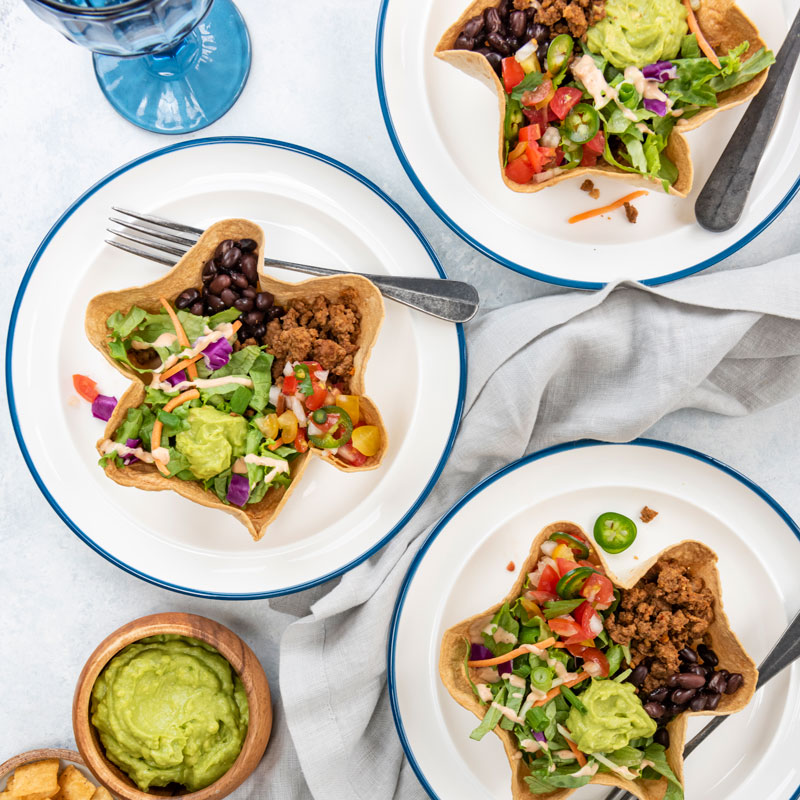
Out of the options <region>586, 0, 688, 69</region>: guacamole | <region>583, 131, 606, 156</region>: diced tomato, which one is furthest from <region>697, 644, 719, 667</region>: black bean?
<region>586, 0, 688, 69</region>: guacamole

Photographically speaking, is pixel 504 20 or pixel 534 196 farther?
pixel 534 196

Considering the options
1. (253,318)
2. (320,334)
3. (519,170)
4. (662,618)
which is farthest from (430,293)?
(662,618)

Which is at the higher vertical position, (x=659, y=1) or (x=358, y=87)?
(x=659, y=1)

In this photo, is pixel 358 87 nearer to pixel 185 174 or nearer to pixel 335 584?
pixel 185 174

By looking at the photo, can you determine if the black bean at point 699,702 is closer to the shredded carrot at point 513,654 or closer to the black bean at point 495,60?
the shredded carrot at point 513,654

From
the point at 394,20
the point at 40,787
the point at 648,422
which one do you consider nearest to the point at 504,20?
the point at 394,20

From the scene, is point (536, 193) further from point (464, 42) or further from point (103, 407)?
point (103, 407)

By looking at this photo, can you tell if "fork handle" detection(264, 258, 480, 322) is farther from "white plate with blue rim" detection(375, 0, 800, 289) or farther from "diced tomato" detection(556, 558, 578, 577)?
"diced tomato" detection(556, 558, 578, 577)

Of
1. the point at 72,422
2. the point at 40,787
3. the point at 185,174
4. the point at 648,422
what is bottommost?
the point at 40,787
